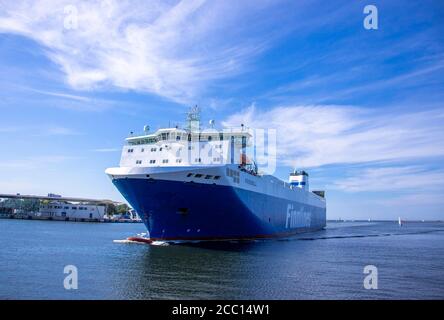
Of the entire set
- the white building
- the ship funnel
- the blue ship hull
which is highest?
the ship funnel

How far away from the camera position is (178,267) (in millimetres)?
22719

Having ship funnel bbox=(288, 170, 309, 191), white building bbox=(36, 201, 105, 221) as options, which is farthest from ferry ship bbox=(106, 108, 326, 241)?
white building bbox=(36, 201, 105, 221)

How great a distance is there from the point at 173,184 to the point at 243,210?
7.92 meters

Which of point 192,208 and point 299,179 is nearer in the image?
point 192,208

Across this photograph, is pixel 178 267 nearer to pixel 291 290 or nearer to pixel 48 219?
pixel 291 290

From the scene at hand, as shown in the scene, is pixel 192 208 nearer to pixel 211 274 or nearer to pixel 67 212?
pixel 211 274

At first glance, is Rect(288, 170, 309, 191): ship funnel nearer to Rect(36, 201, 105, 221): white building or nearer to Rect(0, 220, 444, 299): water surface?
Rect(0, 220, 444, 299): water surface

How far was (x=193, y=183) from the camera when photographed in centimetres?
3041

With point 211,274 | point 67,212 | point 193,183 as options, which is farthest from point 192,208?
point 67,212

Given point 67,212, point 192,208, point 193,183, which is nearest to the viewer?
point 193,183

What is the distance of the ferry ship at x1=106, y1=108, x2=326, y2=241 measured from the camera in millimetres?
30391

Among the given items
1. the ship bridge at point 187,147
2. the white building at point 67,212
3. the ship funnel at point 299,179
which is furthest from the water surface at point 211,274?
the white building at point 67,212

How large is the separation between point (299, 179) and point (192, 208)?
133 feet

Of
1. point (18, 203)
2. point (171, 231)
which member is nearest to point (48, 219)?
point (18, 203)
